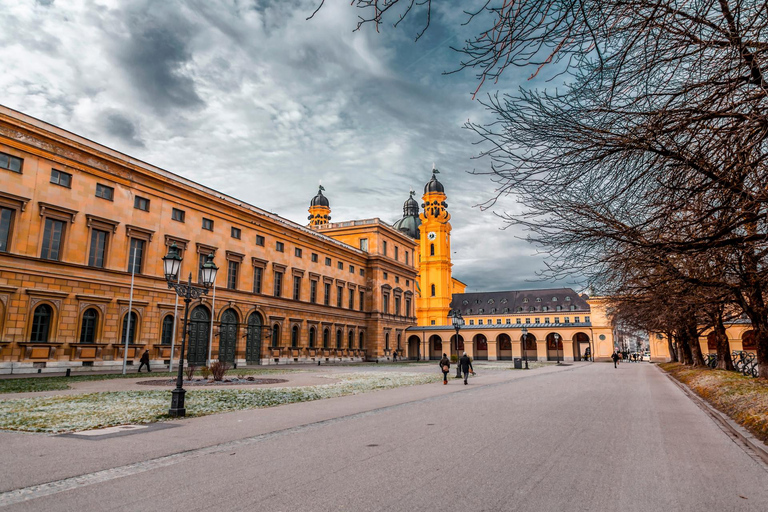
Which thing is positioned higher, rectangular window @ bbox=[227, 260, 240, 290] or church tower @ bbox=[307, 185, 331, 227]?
church tower @ bbox=[307, 185, 331, 227]

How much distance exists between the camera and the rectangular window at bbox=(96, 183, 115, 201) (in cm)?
3173

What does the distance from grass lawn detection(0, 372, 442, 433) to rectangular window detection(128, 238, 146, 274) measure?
19492 mm

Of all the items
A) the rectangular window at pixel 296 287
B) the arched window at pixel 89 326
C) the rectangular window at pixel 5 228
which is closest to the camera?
the rectangular window at pixel 5 228

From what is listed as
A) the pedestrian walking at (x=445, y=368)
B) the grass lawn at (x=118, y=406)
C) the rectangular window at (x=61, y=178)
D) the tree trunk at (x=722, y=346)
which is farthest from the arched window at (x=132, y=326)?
the tree trunk at (x=722, y=346)

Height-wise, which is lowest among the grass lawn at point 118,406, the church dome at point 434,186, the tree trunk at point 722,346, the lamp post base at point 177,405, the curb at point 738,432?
the curb at point 738,432

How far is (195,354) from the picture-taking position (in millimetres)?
37969

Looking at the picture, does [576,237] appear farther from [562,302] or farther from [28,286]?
[562,302]

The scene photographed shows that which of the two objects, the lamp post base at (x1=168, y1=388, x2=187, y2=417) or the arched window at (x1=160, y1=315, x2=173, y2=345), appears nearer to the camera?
the lamp post base at (x1=168, y1=388, x2=187, y2=417)

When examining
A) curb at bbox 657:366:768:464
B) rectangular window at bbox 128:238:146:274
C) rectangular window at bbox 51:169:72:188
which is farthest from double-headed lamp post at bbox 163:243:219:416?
rectangular window at bbox 128:238:146:274

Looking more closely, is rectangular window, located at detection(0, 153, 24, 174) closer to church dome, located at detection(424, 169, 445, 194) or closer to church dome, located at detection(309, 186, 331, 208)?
church dome, located at detection(309, 186, 331, 208)

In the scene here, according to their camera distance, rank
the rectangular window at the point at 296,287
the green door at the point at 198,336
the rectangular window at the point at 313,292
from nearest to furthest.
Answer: the green door at the point at 198,336, the rectangular window at the point at 296,287, the rectangular window at the point at 313,292

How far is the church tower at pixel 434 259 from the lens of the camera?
317ft

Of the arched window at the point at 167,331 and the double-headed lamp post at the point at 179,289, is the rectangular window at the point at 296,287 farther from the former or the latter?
the double-headed lamp post at the point at 179,289

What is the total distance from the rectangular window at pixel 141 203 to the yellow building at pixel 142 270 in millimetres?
76
